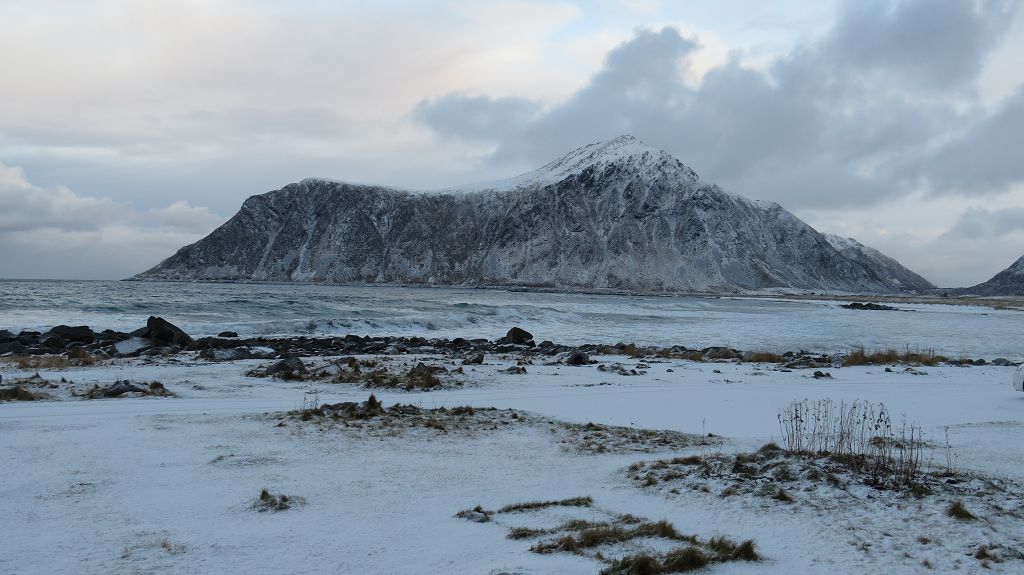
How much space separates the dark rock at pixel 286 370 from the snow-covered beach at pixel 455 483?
50.1 inches

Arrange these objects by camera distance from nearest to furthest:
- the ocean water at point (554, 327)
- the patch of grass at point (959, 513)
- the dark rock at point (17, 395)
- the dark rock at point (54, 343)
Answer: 1. the patch of grass at point (959, 513)
2. the dark rock at point (17, 395)
3. the dark rock at point (54, 343)
4. the ocean water at point (554, 327)

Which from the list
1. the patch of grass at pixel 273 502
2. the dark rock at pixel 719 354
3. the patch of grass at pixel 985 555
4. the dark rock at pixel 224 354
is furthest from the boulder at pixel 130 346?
the patch of grass at pixel 985 555

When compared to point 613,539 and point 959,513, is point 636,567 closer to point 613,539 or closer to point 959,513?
point 613,539

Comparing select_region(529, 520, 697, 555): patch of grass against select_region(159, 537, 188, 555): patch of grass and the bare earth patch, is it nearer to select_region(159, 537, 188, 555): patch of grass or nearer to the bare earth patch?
the bare earth patch

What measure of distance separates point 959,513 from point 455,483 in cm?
552

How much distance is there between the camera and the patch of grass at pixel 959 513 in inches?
255

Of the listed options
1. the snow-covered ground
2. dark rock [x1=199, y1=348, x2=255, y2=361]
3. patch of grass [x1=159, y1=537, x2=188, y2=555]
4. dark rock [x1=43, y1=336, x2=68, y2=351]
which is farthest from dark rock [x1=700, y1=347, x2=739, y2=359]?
dark rock [x1=43, y1=336, x2=68, y2=351]

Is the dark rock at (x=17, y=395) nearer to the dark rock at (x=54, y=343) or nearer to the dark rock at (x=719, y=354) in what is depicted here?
the dark rock at (x=54, y=343)

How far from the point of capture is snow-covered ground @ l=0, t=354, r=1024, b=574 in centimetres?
570

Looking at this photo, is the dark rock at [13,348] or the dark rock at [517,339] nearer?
the dark rock at [13,348]

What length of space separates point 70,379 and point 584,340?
2452cm

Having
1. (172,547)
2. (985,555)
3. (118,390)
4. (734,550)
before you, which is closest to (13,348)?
(118,390)

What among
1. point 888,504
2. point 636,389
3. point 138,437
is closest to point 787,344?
point 636,389

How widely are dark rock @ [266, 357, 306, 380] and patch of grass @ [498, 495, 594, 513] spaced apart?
12073 mm
